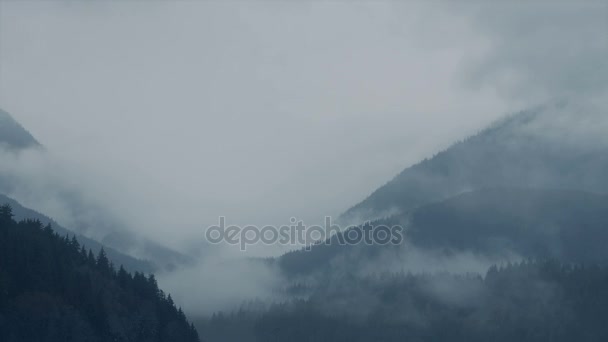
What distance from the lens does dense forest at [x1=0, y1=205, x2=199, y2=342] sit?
15062cm

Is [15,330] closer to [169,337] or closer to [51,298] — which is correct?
[51,298]

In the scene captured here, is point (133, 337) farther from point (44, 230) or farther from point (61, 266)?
point (44, 230)

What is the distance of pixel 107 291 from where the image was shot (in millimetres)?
174125

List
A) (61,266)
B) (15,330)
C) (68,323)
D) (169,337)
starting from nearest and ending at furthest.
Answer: (15,330)
(68,323)
(61,266)
(169,337)

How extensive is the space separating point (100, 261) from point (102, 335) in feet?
90.0

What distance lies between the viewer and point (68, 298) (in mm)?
160750

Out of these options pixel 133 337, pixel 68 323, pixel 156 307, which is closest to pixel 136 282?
pixel 156 307

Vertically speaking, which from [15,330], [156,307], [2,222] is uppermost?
[2,222]

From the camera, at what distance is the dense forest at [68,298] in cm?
15062

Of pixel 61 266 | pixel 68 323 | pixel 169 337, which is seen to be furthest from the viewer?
pixel 169 337

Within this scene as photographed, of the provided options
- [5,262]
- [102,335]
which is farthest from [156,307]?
[5,262]

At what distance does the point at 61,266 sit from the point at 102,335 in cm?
1465

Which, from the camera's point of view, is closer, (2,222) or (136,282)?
(2,222)

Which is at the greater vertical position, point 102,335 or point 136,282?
point 136,282
